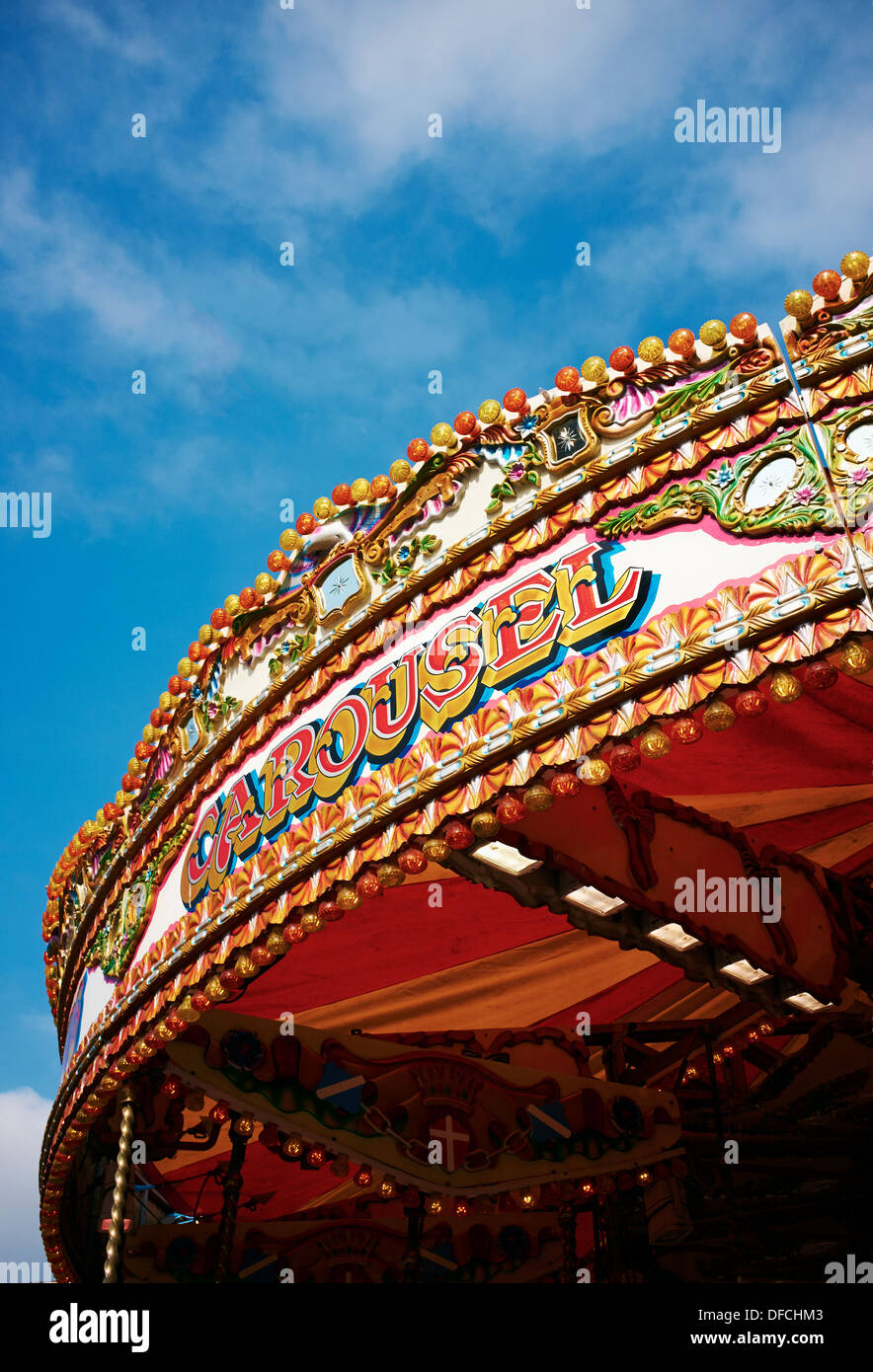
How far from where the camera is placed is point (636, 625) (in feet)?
10.7

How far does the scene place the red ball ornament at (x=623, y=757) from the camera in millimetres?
3227

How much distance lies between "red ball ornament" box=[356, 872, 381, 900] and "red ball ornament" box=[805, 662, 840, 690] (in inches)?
58.0

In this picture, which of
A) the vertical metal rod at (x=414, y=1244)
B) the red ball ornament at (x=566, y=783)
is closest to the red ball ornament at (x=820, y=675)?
the red ball ornament at (x=566, y=783)

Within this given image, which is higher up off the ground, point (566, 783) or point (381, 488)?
point (381, 488)

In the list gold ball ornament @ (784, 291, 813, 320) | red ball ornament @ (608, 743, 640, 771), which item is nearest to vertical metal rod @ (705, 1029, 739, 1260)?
red ball ornament @ (608, 743, 640, 771)

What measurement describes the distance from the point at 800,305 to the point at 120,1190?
4.06 metres

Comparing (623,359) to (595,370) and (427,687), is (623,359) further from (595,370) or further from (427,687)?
(427,687)

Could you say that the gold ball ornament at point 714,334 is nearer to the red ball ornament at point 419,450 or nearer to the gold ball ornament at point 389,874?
the red ball ornament at point 419,450

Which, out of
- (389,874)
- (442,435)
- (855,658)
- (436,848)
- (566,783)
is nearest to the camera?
(855,658)

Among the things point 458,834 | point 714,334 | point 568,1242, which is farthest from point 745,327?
point 568,1242

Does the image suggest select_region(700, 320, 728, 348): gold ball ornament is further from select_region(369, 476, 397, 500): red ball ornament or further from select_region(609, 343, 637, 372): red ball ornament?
select_region(369, 476, 397, 500): red ball ornament

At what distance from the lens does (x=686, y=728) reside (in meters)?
3.12

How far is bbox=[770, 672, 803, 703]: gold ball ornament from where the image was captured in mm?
2975

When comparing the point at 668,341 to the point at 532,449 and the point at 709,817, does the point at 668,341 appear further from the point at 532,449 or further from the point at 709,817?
the point at 709,817
